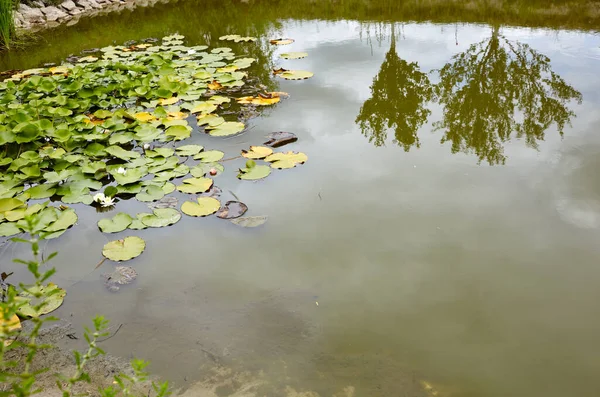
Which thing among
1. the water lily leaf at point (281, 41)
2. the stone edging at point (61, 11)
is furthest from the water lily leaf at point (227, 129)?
the stone edging at point (61, 11)

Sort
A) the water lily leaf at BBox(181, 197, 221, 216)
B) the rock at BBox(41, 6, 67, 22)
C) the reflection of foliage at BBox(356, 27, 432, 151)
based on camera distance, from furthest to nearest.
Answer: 1. the rock at BBox(41, 6, 67, 22)
2. the reflection of foliage at BBox(356, 27, 432, 151)
3. the water lily leaf at BBox(181, 197, 221, 216)

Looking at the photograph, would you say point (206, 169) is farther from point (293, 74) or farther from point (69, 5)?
point (69, 5)

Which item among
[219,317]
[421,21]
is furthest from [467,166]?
[421,21]

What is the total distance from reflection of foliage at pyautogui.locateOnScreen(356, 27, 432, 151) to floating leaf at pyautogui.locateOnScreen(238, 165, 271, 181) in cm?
81

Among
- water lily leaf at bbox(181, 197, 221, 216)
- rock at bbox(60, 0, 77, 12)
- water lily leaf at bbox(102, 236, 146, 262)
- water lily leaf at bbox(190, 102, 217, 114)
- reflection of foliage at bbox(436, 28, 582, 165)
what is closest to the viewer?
water lily leaf at bbox(102, 236, 146, 262)

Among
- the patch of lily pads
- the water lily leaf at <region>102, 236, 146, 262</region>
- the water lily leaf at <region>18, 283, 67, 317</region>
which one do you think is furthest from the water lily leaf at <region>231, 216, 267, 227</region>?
the water lily leaf at <region>18, 283, 67, 317</region>

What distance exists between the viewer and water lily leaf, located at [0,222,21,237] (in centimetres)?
229

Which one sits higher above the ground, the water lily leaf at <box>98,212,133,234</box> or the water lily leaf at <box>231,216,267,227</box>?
the water lily leaf at <box>98,212,133,234</box>

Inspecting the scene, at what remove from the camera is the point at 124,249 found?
7.12 feet

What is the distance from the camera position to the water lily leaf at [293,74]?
14.1 feet

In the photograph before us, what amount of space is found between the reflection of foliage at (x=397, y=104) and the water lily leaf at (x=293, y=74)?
0.68m

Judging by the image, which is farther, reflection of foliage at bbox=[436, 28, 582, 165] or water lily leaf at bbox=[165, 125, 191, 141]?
water lily leaf at bbox=[165, 125, 191, 141]

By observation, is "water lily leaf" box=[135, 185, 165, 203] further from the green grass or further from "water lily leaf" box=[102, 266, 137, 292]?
the green grass

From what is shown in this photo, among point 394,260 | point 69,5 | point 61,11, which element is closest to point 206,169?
point 394,260
